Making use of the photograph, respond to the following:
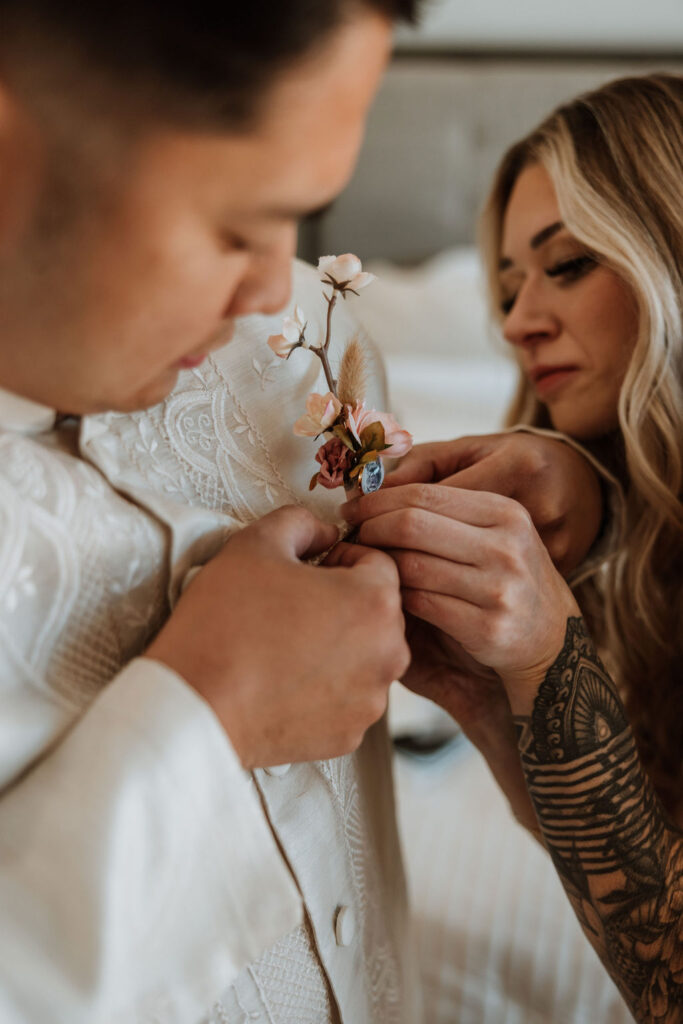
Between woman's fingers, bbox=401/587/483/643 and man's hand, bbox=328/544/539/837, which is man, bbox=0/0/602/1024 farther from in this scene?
man's hand, bbox=328/544/539/837

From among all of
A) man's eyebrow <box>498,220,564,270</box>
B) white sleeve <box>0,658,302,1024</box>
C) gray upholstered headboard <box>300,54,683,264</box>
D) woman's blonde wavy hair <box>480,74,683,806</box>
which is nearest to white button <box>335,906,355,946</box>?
white sleeve <box>0,658,302,1024</box>

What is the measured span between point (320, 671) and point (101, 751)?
0.14 metres

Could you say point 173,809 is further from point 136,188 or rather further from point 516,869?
point 516,869

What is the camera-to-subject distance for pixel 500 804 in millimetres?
1433

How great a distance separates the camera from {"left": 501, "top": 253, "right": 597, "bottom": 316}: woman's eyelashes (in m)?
0.99

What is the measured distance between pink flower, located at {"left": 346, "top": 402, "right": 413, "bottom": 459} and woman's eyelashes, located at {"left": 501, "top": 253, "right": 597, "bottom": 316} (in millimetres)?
444

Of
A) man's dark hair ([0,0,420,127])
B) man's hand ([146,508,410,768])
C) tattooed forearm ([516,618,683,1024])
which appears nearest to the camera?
man's dark hair ([0,0,420,127])

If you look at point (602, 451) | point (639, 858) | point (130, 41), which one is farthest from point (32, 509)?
point (602, 451)

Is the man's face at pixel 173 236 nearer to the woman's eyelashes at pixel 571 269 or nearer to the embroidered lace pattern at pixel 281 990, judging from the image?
the embroidered lace pattern at pixel 281 990

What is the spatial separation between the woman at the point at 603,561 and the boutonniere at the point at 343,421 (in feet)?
0.11

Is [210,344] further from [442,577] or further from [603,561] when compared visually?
[603,561]

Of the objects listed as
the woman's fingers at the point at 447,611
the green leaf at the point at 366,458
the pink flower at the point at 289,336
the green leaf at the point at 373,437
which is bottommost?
the woman's fingers at the point at 447,611

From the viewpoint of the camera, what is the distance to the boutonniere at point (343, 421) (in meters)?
0.65

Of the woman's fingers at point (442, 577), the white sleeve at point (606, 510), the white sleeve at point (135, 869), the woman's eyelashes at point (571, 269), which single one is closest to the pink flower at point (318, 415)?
the woman's fingers at point (442, 577)
